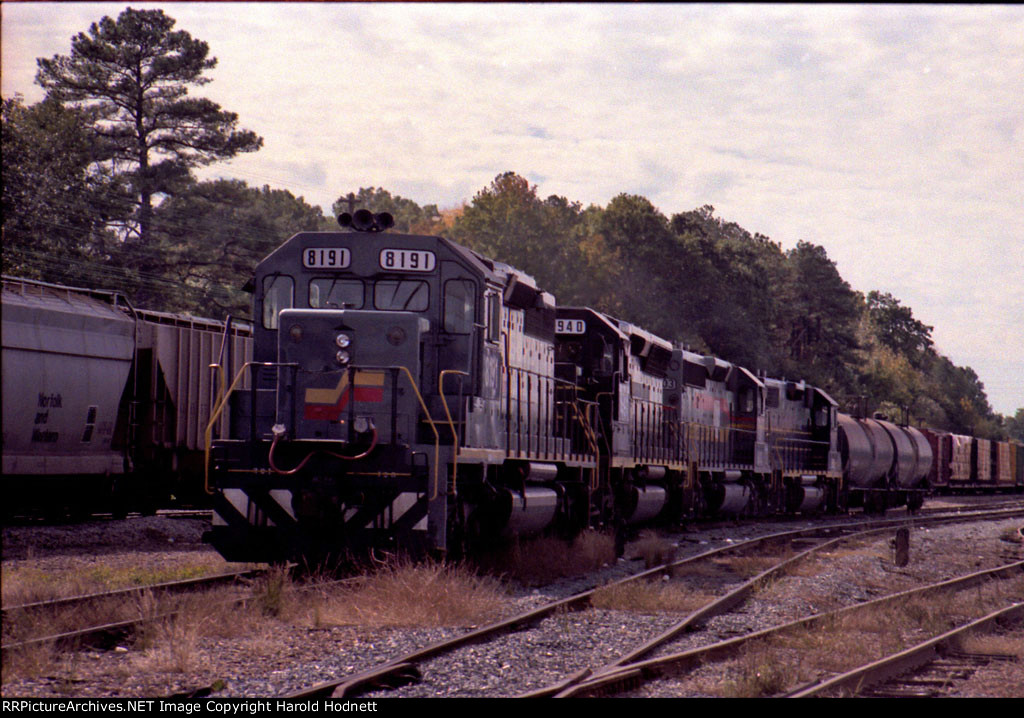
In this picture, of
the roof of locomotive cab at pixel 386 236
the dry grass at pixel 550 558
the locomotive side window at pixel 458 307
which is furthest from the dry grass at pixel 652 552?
the roof of locomotive cab at pixel 386 236

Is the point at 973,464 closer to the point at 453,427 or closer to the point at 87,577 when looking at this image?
the point at 453,427

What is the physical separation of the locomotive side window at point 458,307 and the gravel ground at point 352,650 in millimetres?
2950

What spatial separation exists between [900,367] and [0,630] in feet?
303

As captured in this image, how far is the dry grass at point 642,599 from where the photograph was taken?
11.1 meters

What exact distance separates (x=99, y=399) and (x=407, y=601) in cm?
889

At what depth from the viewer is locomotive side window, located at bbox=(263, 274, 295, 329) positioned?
38.4 ft

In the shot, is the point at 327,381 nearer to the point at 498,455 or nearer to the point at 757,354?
the point at 498,455

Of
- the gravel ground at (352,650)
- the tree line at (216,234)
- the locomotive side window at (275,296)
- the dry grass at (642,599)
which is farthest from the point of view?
the tree line at (216,234)

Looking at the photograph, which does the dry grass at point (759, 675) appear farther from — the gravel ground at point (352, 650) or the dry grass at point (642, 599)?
the dry grass at point (642, 599)

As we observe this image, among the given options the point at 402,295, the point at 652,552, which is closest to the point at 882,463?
the point at 652,552

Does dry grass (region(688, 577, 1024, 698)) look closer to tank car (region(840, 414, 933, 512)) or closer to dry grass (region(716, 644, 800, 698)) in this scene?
dry grass (region(716, 644, 800, 698))

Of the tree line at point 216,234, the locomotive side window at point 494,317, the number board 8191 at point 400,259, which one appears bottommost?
the locomotive side window at point 494,317

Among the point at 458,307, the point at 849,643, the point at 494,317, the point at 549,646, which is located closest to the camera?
the point at 549,646

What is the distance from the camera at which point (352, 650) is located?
26.8 feet
